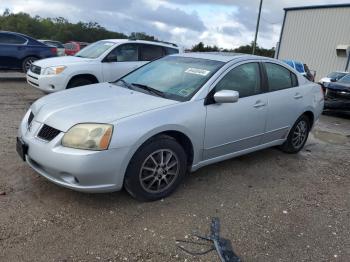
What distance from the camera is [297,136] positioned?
571 centimetres

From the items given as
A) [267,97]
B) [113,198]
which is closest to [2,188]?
[113,198]

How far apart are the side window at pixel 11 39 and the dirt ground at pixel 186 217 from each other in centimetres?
807

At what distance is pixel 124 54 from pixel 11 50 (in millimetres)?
4936

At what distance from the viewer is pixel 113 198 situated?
3854mm

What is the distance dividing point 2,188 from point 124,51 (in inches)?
235

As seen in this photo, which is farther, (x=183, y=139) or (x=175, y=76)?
(x=175, y=76)

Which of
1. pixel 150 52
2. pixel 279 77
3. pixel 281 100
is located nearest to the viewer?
pixel 281 100

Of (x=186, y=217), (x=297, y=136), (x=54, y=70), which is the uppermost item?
(x=54, y=70)

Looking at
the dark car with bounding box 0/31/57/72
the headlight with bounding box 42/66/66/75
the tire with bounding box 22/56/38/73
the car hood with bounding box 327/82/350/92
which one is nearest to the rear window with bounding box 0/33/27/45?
the dark car with bounding box 0/31/57/72

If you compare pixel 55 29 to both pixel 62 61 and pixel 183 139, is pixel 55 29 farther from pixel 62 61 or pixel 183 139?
pixel 183 139

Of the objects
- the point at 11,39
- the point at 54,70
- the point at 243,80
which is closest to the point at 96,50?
the point at 54,70

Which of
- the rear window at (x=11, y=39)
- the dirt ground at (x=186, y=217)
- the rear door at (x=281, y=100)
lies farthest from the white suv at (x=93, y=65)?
the rear door at (x=281, y=100)

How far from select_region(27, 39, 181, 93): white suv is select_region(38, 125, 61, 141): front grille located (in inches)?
190

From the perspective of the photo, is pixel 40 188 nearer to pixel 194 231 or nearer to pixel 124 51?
pixel 194 231
